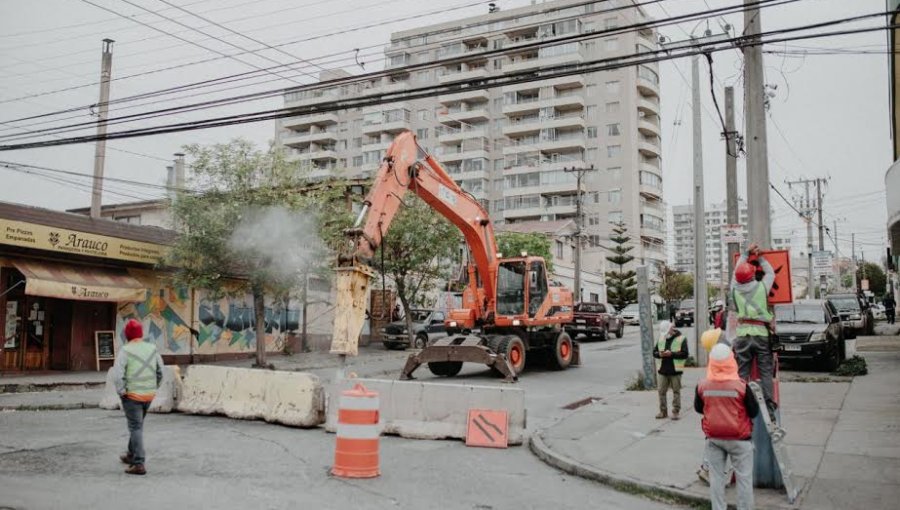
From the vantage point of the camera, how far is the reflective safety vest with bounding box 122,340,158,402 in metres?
7.91

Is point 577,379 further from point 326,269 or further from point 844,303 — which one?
point 844,303

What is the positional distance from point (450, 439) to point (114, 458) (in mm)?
4435

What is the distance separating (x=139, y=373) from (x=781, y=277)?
7.34 metres

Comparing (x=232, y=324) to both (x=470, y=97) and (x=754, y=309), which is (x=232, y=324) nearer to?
(x=754, y=309)

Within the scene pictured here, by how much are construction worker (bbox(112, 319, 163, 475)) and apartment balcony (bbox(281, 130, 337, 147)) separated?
8839cm

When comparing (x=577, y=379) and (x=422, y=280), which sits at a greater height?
(x=422, y=280)

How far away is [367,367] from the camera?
2261 centimetres

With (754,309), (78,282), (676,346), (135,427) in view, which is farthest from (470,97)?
(135,427)

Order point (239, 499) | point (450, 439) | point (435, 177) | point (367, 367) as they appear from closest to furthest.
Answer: point (239, 499), point (450, 439), point (435, 177), point (367, 367)

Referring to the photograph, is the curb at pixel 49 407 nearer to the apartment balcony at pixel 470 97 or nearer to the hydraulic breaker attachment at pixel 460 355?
the hydraulic breaker attachment at pixel 460 355

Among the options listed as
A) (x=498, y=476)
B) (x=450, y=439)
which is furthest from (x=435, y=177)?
(x=498, y=476)

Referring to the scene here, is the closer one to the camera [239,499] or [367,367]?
[239,499]

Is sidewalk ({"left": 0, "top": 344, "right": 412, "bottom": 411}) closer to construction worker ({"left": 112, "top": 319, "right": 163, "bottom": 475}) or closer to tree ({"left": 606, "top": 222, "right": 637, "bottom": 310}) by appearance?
construction worker ({"left": 112, "top": 319, "right": 163, "bottom": 475})

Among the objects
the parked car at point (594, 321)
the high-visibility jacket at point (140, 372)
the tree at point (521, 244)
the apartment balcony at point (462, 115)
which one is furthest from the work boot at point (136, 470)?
the apartment balcony at point (462, 115)
